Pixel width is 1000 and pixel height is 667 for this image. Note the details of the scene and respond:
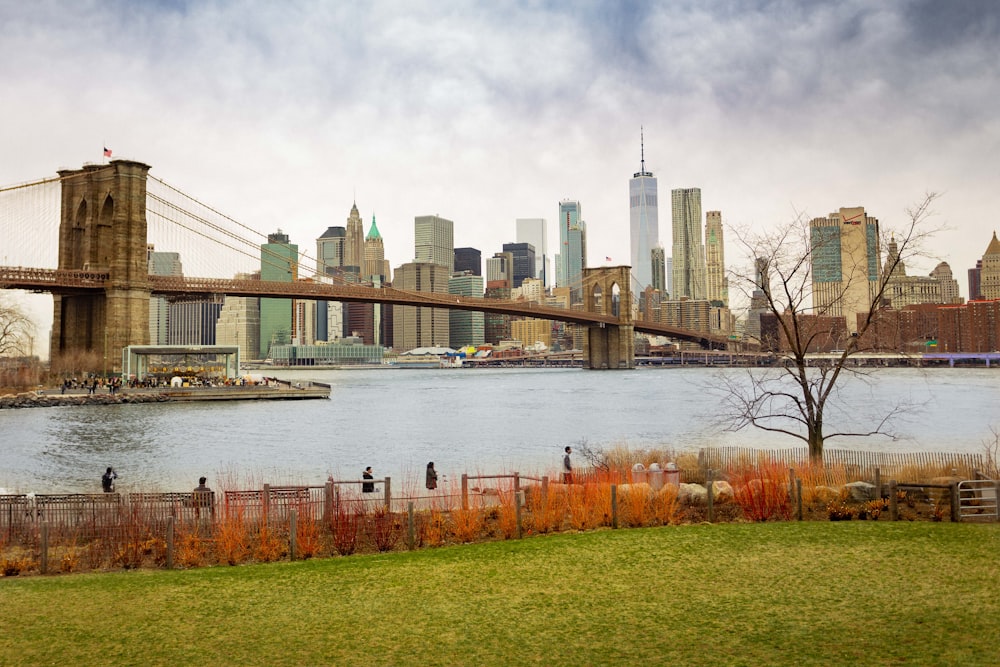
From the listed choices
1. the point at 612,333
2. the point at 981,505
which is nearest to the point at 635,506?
the point at 981,505

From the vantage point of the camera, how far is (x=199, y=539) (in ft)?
39.8

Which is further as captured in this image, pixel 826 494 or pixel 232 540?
pixel 826 494

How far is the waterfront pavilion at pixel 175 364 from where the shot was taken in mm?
68625

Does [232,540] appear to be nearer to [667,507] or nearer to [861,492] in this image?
[667,507]

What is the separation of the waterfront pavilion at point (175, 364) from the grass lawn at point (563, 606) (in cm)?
6225

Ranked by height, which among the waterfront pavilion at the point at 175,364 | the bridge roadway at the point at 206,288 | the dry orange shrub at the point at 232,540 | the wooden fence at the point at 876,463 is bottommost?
the dry orange shrub at the point at 232,540

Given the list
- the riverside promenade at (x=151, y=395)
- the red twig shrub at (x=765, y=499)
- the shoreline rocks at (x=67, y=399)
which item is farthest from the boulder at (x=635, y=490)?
the riverside promenade at (x=151, y=395)

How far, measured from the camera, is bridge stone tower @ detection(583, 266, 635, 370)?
5027 inches

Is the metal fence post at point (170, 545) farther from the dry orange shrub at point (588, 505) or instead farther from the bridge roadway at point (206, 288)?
the bridge roadway at point (206, 288)

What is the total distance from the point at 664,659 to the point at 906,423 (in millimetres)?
38537

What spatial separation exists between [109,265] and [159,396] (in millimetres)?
19855

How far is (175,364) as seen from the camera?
74.0m

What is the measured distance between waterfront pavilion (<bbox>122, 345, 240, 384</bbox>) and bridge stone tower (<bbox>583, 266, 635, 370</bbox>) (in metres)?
67.6

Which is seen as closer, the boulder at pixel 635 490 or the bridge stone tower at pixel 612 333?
the boulder at pixel 635 490
